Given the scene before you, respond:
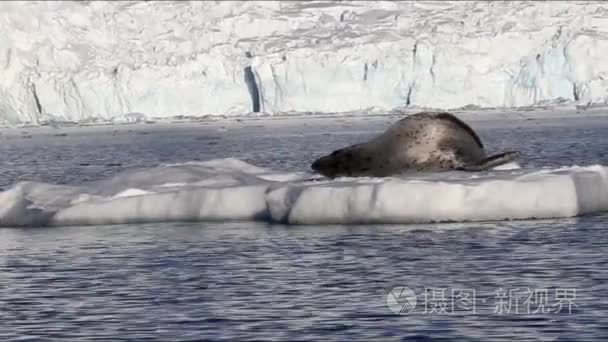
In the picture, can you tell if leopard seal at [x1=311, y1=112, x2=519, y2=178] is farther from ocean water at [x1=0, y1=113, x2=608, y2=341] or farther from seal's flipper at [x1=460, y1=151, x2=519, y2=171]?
ocean water at [x1=0, y1=113, x2=608, y2=341]

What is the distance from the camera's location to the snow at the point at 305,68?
51500mm

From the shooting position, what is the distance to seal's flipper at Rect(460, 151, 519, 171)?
1519cm

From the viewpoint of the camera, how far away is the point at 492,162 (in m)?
15.4

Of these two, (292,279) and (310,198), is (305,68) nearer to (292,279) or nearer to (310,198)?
(310,198)

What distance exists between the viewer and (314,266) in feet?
36.0

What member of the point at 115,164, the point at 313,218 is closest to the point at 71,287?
the point at 313,218

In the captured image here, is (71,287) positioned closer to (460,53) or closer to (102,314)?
(102,314)

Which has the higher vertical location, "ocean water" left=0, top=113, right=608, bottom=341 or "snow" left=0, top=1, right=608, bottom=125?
"ocean water" left=0, top=113, right=608, bottom=341

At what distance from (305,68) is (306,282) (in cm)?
4298

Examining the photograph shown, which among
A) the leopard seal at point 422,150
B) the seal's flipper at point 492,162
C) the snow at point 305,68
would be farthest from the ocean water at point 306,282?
the snow at point 305,68

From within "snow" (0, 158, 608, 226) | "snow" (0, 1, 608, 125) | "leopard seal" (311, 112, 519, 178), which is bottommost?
"snow" (0, 1, 608, 125)

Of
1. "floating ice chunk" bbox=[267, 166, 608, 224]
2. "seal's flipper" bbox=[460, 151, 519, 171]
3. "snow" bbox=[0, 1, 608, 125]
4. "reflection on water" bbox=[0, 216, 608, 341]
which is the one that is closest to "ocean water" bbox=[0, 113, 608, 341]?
"reflection on water" bbox=[0, 216, 608, 341]

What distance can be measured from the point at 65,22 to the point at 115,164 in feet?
101

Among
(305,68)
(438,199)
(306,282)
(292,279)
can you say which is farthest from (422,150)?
(305,68)
